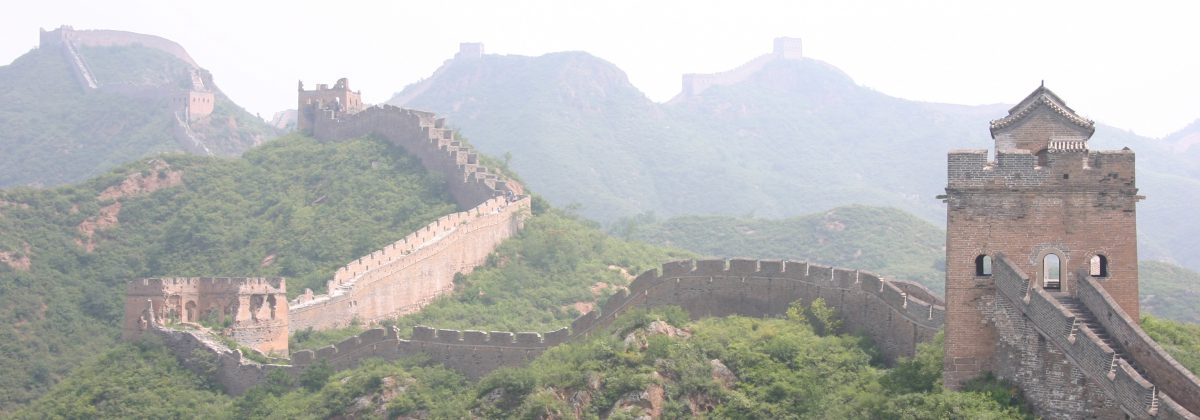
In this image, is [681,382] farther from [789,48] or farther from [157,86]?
[789,48]

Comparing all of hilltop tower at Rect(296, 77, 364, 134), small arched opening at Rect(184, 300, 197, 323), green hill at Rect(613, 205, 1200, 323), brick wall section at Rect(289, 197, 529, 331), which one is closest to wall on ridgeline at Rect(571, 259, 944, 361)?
brick wall section at Rect(289, 197, 529, 331)

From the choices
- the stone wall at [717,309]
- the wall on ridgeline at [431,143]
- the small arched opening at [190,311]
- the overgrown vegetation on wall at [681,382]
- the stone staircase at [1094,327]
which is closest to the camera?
the stone staircase at [1094,327]

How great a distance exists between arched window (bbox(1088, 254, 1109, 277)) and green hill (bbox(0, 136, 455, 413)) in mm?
33350

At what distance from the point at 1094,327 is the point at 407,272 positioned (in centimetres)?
3308

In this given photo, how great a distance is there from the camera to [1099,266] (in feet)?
78.2

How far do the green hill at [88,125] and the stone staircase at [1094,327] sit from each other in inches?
2815

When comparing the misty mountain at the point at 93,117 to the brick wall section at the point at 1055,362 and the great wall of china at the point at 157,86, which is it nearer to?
the great wall of china at the point at 157,86

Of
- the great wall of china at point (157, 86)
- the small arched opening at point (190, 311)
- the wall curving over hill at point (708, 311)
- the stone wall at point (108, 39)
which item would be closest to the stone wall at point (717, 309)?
the wall curving over hill at point (708, 311)

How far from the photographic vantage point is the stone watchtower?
23594 mm

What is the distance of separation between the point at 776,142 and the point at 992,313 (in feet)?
397

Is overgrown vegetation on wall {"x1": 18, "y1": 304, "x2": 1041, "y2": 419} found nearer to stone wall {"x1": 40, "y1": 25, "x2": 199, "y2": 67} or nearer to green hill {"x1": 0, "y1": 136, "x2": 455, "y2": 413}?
green hill {"x1": 0, "y1": 136, "x2": 455, "y2": 413}

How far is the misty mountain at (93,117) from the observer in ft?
318

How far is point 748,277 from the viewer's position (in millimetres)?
35438

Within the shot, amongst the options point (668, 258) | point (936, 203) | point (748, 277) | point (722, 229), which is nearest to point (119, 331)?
point (668, 258)
